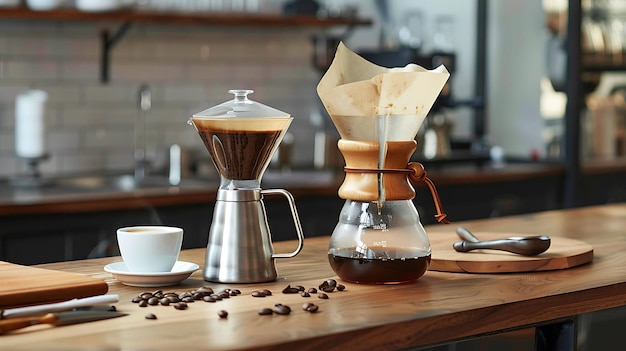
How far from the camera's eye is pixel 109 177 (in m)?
4.54

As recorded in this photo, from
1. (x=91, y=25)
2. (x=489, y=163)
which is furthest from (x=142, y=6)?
(x=489, y=163)

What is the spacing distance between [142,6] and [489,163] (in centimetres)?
199

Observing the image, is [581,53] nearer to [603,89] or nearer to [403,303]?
[603,89]

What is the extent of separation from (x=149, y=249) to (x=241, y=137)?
0.25m

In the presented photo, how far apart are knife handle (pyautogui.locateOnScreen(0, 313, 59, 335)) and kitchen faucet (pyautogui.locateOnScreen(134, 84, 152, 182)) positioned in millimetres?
3163

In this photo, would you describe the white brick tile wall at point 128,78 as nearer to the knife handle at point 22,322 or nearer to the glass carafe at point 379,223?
the glass carafe at point 379,223

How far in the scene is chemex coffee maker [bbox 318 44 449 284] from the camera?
5.99 ft

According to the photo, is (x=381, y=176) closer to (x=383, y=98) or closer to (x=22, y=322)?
(x=383, y=98)

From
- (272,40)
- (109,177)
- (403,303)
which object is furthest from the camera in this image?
(272,40)

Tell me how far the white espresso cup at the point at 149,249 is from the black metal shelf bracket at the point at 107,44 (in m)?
2.84

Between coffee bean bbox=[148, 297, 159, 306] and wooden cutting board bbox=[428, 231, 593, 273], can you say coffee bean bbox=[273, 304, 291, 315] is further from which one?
wooden cutting board bbox=[428, 231, 593, 273]

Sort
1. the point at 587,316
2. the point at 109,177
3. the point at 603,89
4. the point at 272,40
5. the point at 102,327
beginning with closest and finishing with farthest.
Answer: the point at 102,327, the point at 587,316, the point at 109,177, the point at 272,40, the point at 603,89

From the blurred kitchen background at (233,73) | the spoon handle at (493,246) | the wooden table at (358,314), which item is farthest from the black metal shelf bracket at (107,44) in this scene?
the spoon handle at (493,246)

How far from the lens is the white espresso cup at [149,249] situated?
1.80 metres
